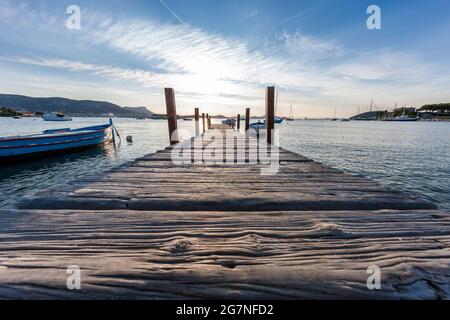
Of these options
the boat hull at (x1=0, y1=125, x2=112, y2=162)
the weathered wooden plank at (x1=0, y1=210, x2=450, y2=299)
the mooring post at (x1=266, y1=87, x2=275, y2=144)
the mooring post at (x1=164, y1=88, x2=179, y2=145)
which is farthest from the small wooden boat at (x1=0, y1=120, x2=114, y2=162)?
the weathered wooden plank at (x1=0, y1=210, x2=450, y2=299)

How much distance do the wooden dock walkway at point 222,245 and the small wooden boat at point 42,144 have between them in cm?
1396

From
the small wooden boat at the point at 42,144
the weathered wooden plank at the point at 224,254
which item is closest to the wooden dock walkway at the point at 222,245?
the weathered wooden plank at the point at 224,254

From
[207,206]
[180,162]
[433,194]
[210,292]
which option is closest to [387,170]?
[433,194]

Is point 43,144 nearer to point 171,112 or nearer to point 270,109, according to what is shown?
point 171,112

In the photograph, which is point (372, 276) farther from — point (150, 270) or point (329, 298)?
point (150, 270)

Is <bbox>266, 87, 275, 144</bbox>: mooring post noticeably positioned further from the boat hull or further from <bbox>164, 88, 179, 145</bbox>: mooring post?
the boat hull

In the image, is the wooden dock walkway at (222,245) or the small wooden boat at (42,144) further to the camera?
the small wooden boat at (42,144)

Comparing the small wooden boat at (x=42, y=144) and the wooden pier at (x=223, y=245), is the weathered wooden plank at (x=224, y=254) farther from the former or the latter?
the small wooden boat at (x=42, y=144)

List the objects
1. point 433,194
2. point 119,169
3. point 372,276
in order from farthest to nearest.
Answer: point 433,194
point 119,169
point 372,276

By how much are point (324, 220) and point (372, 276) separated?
2.17ft

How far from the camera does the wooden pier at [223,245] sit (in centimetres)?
107

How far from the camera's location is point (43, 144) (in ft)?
45.3

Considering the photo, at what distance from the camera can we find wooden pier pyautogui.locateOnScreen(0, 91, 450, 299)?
1.07 metres

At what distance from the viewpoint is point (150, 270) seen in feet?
3.85
